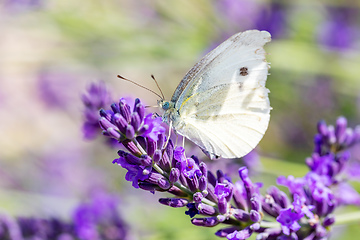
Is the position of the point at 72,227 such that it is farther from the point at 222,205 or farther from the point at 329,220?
the point at 329,220

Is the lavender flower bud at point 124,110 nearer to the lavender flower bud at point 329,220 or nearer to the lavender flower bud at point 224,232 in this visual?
the lavender flower bud at point 224,232

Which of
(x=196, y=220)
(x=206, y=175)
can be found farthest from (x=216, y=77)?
(x=196, y=220)

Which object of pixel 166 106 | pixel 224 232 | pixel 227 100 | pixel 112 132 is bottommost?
pixel 224 232

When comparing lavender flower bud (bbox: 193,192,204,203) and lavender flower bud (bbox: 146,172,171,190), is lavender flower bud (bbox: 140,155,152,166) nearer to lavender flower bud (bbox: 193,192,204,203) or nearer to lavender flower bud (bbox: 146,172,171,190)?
lavender flower bud (bbox: 146,172,171,190)

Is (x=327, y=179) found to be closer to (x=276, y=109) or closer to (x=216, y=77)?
(x=216, y=77)

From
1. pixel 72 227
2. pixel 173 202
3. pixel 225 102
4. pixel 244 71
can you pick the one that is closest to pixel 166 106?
pixel 225 102

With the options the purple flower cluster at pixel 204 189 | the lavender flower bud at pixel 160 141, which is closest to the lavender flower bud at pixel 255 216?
the purple flower cluster at pixel 204 189
